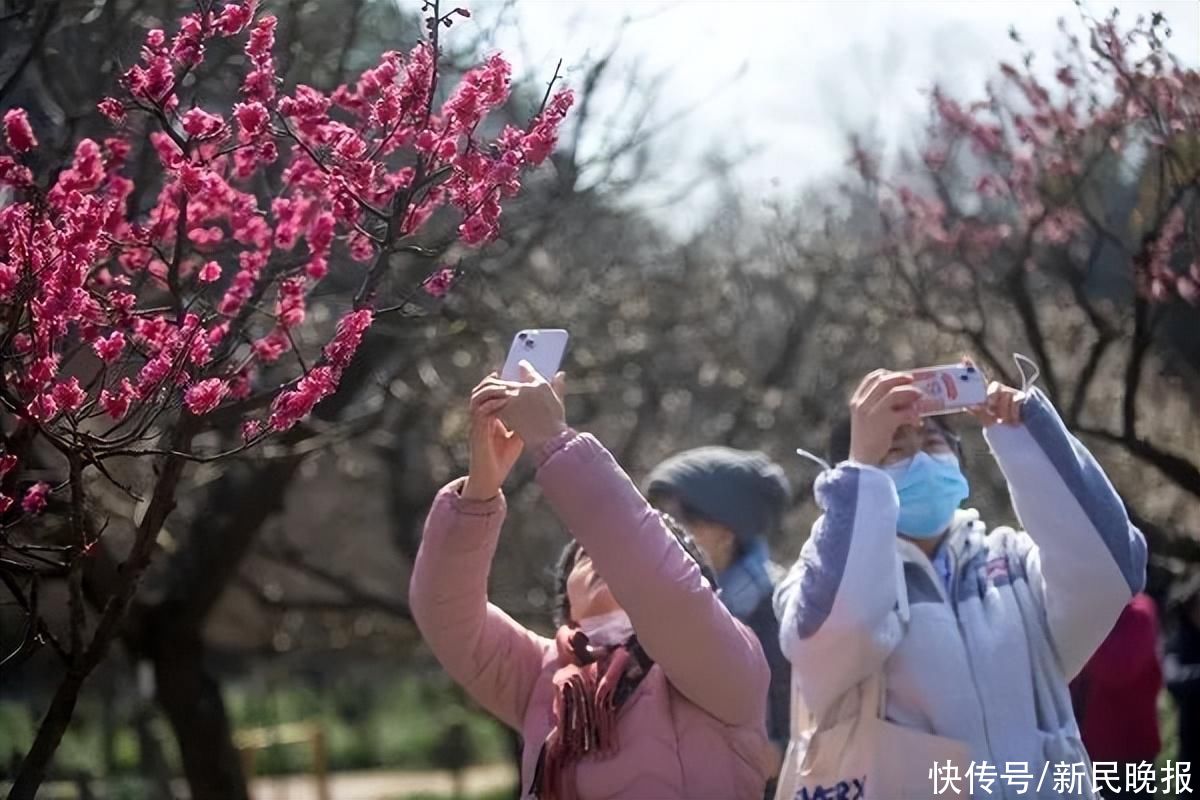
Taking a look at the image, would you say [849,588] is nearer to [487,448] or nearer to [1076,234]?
[487,448]

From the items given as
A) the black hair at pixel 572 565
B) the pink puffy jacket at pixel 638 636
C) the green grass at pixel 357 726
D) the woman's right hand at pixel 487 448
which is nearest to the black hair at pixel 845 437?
the black hair at pixel 572 565

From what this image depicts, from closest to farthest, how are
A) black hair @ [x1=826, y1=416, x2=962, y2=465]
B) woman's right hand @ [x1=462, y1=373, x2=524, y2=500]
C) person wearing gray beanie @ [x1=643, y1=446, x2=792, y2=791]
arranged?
woman's right hand @ [x1=462, y1=373, x2=524, y2=500] → black hair @ [x1=826, y1=416, x2=962, y2=465] → person wearing gray beanie @ [x1=643, y1=446, x2=792, y2=791]

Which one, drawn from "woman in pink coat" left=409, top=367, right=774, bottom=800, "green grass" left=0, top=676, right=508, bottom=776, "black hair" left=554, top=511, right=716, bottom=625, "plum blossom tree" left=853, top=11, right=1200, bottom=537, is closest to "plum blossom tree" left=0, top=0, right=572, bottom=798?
"woman in pink coat" left=409, top=367, right=774, bottom=800

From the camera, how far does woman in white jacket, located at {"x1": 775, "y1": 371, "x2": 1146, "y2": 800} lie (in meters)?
3.03

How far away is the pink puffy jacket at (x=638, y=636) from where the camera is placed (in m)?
2.62

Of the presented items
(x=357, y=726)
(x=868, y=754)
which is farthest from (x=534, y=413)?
(x=357, y=726)

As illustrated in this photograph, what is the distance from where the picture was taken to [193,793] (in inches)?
256

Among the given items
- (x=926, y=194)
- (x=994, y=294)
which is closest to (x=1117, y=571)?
(x=994, y=294)

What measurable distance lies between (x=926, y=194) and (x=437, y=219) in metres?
2.90

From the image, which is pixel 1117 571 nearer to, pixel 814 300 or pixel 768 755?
pixel 768 755

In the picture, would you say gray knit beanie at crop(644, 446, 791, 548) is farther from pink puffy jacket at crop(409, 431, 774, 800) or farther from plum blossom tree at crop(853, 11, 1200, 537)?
plum blossom tree at crop(853, 11, 1200, 537)

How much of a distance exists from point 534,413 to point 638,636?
1.34 feet

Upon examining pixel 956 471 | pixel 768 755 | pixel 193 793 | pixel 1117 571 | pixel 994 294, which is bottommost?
pixel 193 793

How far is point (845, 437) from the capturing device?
3473 millimetres
